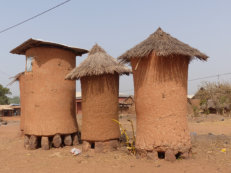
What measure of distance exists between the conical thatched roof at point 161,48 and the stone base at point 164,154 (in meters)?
2.26

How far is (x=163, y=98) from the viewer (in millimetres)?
5152

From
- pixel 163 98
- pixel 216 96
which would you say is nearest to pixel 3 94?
pixel 216 96

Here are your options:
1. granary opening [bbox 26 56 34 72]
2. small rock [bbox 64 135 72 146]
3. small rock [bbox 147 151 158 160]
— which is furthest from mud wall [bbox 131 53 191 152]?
granary opening [bbox 26 56 34 72]

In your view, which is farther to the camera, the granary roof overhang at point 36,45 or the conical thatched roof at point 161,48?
the granary roof overhang at point 36,45

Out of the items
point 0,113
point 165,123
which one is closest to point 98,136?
point 165,123

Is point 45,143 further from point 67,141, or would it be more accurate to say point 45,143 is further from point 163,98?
point 163,98

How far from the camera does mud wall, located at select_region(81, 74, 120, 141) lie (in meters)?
6.35

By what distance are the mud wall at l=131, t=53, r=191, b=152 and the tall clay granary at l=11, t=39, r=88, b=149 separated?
127 inches

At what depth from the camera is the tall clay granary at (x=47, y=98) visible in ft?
23.8

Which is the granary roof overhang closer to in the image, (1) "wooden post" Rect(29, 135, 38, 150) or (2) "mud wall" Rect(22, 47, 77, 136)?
(2) "mud wall" Rect(22, 47, 77, 136)

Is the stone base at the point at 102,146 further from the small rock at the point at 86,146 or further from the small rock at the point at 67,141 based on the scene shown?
the small rock at the point at 67,141

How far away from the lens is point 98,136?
20.7ft

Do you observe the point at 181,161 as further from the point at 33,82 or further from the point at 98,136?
the point at 33,82

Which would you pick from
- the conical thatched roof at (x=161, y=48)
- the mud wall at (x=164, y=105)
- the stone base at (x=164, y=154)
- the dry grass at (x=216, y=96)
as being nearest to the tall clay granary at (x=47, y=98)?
the conical thatched roof at (x=161, y=48)
